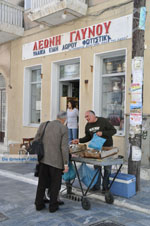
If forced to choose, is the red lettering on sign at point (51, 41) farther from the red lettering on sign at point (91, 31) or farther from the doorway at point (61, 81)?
the red lettering on sign at point (91, 31)

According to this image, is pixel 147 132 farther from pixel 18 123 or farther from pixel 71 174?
pixel 18 123

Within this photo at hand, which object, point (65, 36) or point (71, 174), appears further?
point (65, 36)

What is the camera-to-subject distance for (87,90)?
877cm

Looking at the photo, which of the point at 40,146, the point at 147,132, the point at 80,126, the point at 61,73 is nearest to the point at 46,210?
the point at 40,146

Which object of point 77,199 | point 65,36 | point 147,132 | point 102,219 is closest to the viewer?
point 102,219

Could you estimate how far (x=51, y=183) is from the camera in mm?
4855

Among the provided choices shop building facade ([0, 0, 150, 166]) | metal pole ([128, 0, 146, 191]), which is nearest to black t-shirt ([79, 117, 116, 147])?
metal pole ([128, 0, 146, 191])

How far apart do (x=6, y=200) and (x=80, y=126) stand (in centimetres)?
407

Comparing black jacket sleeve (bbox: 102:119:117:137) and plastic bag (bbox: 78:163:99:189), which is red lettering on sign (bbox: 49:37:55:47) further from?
plastic bag (bbox: 78:163:99:189)

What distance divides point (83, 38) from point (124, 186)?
527 cm

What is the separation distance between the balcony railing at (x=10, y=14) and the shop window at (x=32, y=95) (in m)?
2.01

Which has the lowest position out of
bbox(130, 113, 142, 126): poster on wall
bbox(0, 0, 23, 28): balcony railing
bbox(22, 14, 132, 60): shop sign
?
bbox(130, 113, 142, 126): poster on wall

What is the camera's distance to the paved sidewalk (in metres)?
4.40

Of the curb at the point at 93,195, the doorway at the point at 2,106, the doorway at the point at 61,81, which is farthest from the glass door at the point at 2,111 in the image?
the curb at the point at 93,195
